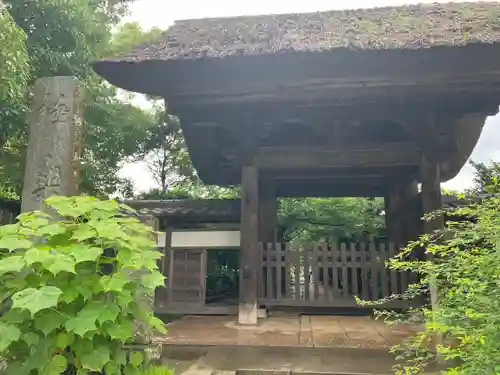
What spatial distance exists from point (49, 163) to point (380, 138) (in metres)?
5.04

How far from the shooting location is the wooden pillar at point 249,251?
607cm

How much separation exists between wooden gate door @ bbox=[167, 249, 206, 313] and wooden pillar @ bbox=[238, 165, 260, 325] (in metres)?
1.74

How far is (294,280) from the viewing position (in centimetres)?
685

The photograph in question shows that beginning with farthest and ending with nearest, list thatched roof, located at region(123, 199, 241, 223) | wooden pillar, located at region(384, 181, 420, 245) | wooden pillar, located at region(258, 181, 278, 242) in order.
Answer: wooden pillar, located at region(258, 181, 278, 242), thatched roof, located at region(123, 199, 241, 223), wooden pillar, located at region(384, 181, 420, 245)

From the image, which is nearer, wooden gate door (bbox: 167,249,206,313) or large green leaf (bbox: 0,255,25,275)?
large green leaf (bbox: 0,255,25,275)

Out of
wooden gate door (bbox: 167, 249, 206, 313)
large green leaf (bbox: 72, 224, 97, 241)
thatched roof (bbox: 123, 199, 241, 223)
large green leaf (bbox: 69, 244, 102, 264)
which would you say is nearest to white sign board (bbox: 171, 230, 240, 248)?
wooden gate door (bbox: 167, 249, 206, 313)

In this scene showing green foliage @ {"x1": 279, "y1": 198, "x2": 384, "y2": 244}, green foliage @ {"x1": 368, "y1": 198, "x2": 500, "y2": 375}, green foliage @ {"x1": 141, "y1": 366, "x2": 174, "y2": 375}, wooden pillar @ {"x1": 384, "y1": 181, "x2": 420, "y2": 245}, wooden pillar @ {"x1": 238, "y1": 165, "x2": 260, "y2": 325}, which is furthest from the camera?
green foliage @ {"x1": 279, "y1": 198, "x2": 384, "y2": 244}

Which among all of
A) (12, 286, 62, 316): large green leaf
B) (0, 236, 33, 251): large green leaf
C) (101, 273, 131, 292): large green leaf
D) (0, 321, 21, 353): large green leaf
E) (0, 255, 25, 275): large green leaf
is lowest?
(0, 321, 21, 353): large green leaf

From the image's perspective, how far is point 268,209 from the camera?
29.1ft

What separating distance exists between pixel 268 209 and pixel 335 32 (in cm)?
456

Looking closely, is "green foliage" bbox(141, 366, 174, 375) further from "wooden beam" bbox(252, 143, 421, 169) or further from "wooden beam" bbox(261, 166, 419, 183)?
"wooden beam" bbox(261, 166, 419, 183)

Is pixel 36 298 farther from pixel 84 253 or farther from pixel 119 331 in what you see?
pixel 119 331

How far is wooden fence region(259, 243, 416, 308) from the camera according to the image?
6473 millimetres

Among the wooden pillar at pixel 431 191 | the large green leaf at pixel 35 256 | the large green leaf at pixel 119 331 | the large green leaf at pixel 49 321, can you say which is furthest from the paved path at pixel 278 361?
the wooden pillar at pixel 431 191
